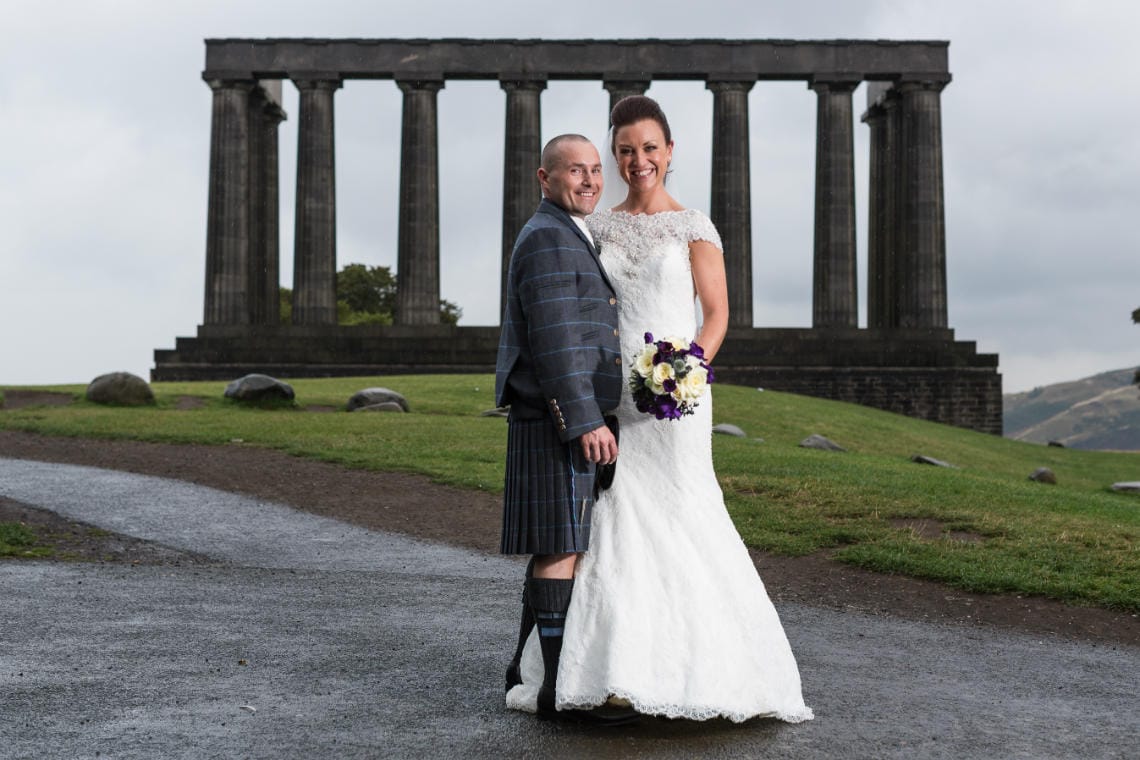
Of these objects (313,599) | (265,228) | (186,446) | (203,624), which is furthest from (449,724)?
(265,228)

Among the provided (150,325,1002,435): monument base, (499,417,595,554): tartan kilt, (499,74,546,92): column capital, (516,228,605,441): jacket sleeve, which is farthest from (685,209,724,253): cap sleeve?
(499,74,546,92): column capital

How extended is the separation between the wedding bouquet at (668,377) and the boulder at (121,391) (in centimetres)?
2547

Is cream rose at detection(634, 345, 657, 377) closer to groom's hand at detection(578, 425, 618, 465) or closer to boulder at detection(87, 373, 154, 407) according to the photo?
groom's hand at detection(578, 425, 618, 465)

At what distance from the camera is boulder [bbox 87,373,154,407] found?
29234 millimetres

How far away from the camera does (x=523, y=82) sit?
49375 millimetres

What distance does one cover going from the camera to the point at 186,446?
22516 millimetres

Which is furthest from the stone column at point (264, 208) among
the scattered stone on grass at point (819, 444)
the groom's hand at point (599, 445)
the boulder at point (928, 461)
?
the groom's hand at point (599, 445)

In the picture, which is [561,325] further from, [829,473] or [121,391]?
[121,391]

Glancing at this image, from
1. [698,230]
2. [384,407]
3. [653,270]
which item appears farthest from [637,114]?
[384,407]

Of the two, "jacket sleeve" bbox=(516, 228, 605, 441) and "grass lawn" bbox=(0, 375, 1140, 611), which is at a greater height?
"jacket sleeve" bbox=(516, 228, 605, 441)

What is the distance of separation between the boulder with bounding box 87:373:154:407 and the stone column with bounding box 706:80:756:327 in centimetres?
2588

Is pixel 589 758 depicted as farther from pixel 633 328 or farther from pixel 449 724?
pixel 633 328

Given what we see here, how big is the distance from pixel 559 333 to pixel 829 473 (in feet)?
45.9

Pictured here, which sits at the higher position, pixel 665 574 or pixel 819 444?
pixel 819 444
